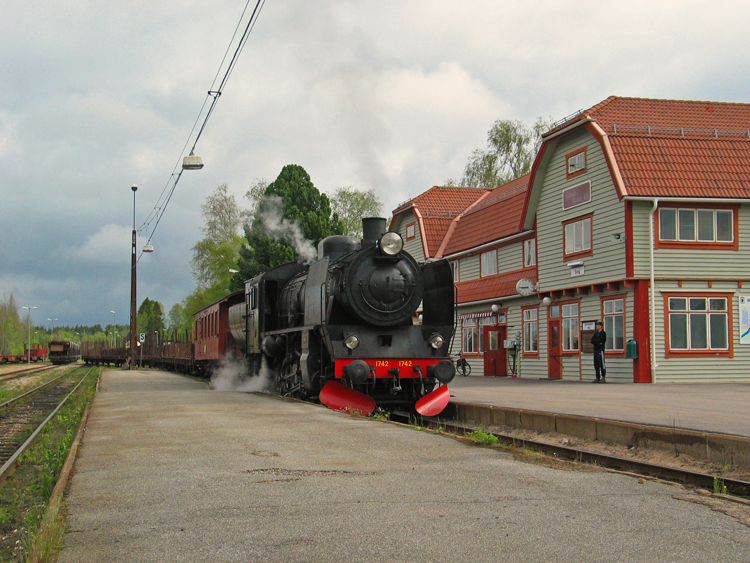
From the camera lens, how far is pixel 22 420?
571 inches

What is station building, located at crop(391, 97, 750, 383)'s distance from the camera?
63.5ft

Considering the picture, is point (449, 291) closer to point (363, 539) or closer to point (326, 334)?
point (326, 334)

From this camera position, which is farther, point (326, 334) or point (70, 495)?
point (326, 334)

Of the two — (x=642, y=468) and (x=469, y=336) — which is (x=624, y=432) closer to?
(x=642, y=468)

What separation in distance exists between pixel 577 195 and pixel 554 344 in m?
4.62

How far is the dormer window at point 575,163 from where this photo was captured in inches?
846

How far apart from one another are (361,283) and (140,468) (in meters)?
6.44

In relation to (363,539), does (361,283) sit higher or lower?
higher

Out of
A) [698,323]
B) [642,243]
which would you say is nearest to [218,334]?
[642,243]

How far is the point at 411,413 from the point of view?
44.5ft

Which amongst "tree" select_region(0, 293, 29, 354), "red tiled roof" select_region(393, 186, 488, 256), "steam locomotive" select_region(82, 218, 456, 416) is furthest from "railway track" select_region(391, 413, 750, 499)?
"tree" select_region(0, 293, 29, 354)

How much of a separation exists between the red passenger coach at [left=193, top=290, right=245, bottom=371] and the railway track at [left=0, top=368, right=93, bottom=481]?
4.63 metres

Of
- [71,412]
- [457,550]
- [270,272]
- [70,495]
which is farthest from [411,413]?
[457,550]

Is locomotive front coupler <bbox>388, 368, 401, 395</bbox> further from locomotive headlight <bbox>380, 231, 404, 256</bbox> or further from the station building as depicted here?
the station building
